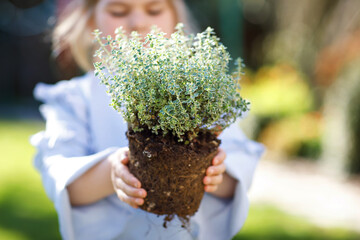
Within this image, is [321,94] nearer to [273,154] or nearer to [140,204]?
[273,154]

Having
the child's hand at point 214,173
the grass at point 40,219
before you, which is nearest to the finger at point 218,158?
the child's hand at point 214,173

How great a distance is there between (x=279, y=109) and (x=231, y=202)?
4755 mm

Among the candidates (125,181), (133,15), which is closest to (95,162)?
(125,181)

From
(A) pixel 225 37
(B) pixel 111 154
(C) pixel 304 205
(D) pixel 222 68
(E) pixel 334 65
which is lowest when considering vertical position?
(B) pixel 111 154

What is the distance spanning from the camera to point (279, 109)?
621cm

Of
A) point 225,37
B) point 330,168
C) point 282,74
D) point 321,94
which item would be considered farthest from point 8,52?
point 330,168

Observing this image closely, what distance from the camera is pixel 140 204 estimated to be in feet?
4.29

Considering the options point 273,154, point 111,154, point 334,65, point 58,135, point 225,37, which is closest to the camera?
point 111,154

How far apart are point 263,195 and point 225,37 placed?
4.12 meters

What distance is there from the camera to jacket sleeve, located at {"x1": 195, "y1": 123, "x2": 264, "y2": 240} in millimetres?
1609

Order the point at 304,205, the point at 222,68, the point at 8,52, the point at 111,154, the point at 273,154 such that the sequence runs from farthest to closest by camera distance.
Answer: the point at 8,52 → the point at 273,154 → the point at 304,205 → the point at 111,154 → the point at 222,68

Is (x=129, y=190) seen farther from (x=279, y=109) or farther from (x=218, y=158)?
(x=279, y=109)

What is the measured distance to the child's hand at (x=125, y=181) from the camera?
129cm

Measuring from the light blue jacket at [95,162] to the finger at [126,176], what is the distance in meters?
0.16
